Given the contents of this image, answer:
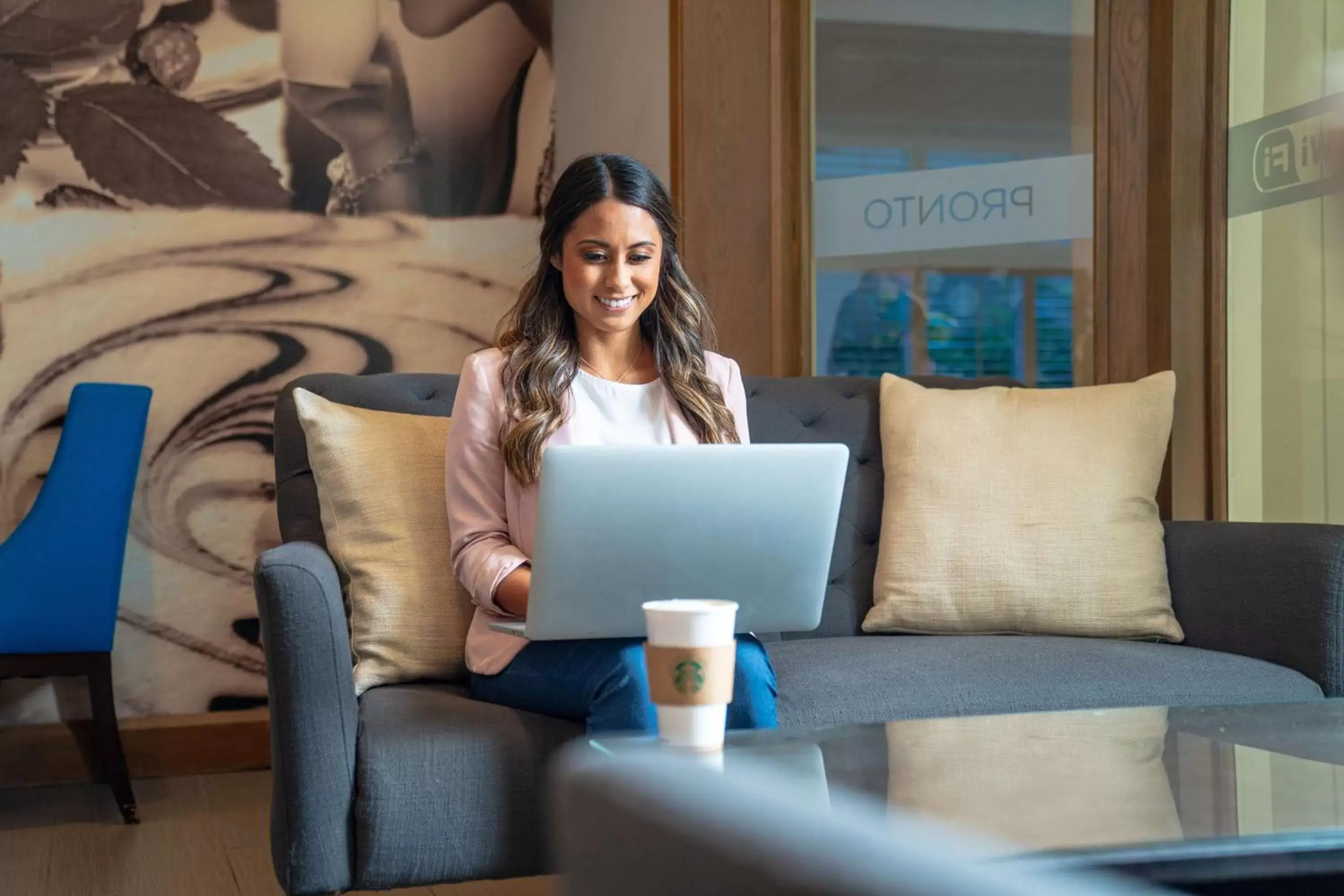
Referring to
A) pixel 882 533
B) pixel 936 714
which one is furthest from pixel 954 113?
pixel 936 714

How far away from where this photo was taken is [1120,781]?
3.98ft

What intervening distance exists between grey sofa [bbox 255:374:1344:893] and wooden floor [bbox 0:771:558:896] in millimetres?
761

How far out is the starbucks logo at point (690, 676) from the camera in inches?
46.0

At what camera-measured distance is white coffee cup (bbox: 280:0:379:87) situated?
3.59 metres

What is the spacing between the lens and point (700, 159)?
326 cm

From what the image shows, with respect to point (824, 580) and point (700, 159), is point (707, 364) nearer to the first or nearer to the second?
point (824, 580)

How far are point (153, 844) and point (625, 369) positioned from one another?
1.47m

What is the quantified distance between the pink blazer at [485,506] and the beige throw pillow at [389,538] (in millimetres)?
63

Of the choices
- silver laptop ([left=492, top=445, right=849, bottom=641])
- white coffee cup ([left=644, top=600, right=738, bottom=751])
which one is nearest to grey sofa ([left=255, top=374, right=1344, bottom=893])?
silver laptop ([left=492, top=445, right=849, bottom=641])

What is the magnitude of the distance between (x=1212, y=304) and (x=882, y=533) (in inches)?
42.8

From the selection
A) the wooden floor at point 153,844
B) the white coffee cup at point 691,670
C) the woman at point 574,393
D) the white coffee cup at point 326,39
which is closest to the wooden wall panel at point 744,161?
the white coffee cup at point 326,39

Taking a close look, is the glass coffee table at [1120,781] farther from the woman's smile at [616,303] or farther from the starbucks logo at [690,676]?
the woman's smile at [616,303]

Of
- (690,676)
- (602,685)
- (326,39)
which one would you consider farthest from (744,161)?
(690,676)

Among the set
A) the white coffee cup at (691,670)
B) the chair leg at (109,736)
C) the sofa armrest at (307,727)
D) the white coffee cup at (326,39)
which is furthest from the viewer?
the white coffee cup at (326,39)
